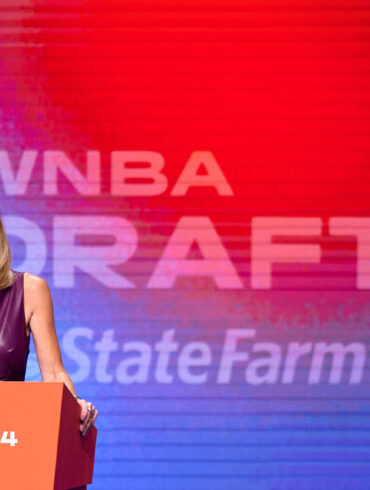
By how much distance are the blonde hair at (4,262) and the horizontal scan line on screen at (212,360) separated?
1.64m

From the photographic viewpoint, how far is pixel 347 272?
401 centimetres

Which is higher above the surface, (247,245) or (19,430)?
(247,245)

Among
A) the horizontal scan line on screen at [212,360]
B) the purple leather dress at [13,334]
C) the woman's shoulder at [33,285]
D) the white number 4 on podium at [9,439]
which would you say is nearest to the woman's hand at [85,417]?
the white number 4 on podium at [9,439]

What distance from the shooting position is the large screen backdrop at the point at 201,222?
400 centimetres

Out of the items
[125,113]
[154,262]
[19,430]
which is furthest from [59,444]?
[125,113]

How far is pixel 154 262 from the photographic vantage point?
4047 mm

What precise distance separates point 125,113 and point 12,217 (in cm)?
75

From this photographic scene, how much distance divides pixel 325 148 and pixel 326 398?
3.92 ft

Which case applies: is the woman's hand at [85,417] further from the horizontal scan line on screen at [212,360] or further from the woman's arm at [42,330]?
the horizontal scan line on screen at [212,360]

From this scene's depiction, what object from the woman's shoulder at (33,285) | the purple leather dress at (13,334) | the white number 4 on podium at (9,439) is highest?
the woman's shoulder at (33,285)

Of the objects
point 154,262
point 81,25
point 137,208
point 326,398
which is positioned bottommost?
point 326,398

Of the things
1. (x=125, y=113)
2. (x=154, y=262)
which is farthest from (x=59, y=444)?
(x=125, y=113)

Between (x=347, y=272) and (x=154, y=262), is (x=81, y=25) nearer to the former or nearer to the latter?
(x=154, y=262)

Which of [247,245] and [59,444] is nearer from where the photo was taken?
[59,444]
